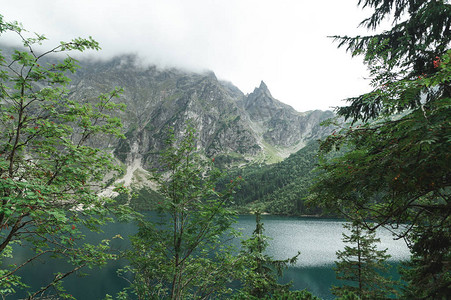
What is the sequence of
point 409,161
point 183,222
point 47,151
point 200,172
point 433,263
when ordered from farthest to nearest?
point 200,172, point 183,222, point 47,151, point 433,263, point 409,161

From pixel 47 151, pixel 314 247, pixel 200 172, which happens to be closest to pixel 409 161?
pixel 200 172

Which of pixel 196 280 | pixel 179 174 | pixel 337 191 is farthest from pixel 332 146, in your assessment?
pixel 196 280

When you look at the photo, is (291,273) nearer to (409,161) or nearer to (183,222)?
(183,222)

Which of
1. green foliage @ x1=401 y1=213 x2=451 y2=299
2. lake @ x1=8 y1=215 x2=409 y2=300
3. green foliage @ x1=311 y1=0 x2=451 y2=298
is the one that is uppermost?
green foliage @ x1=311 y1=0 x2=451 y2=298

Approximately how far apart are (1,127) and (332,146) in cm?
822

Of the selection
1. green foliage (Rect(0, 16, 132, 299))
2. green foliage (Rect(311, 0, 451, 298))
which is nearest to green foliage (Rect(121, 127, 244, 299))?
green foliage (Rect(0, 16, 132, 299))

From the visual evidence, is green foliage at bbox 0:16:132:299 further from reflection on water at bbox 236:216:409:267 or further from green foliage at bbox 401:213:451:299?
reflection on water at bbox 236:216:409:267

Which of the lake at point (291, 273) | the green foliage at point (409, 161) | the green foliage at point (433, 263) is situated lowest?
the lake at point (291, 273)

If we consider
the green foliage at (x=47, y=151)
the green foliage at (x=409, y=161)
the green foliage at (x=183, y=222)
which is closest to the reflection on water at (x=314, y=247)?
Result: the green foliage at (x=183, y=222)

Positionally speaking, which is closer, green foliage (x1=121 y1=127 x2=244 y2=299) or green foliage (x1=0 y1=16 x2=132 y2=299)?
green foliage (x1=0 y1=16 x2=132 y2=299)

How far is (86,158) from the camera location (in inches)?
195

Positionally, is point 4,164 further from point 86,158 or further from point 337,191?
Result: point 337,191

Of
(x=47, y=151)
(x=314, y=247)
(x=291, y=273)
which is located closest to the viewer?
(x=47, y=151)

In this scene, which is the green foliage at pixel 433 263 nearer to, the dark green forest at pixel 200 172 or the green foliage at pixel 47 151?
the dark green forest at pixel 200 172
